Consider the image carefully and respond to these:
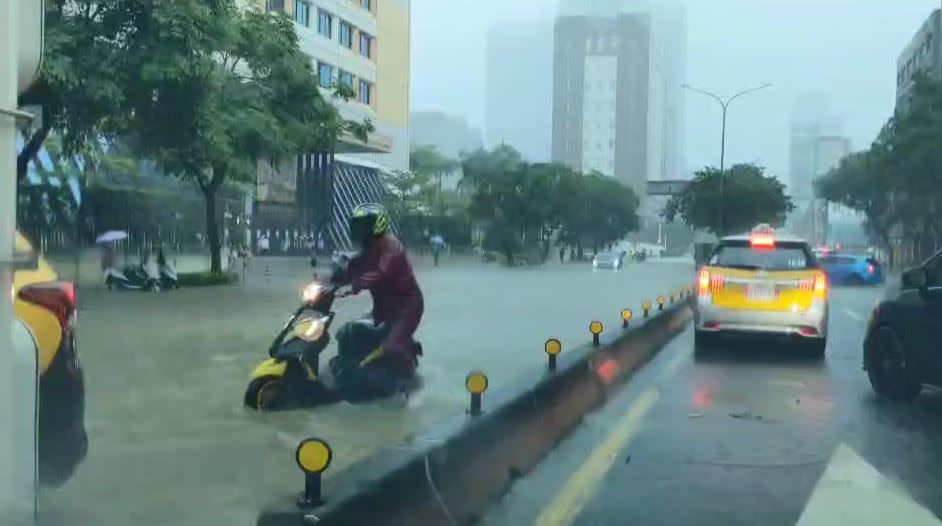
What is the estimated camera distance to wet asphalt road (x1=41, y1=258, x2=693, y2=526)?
5.38 meters

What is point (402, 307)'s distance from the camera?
26.3ft

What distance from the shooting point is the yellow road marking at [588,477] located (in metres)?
5.23

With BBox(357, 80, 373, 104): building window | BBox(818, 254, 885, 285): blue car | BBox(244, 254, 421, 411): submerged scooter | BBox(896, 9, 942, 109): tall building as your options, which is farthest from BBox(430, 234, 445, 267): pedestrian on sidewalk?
BBox(896, 9, 942, 109): tall building

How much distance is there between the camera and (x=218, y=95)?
70.7ft

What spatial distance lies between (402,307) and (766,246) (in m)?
6.36

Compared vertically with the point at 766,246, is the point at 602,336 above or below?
below

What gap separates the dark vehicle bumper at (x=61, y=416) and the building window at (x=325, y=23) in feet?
136

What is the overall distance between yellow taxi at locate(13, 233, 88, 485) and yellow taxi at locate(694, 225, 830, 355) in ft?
32.0

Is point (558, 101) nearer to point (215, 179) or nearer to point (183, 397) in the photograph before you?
point (183, 397)

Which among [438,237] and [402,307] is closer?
[402,307]

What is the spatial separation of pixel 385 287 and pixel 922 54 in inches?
3122

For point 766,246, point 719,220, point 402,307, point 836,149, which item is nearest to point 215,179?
point 766,246

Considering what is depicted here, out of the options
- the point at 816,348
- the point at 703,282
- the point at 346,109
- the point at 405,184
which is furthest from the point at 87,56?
the point at 346,109

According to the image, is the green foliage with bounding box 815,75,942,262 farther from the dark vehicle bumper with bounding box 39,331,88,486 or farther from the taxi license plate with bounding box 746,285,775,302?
the dark vehicle bumper with bounding box 39,331,88,486
